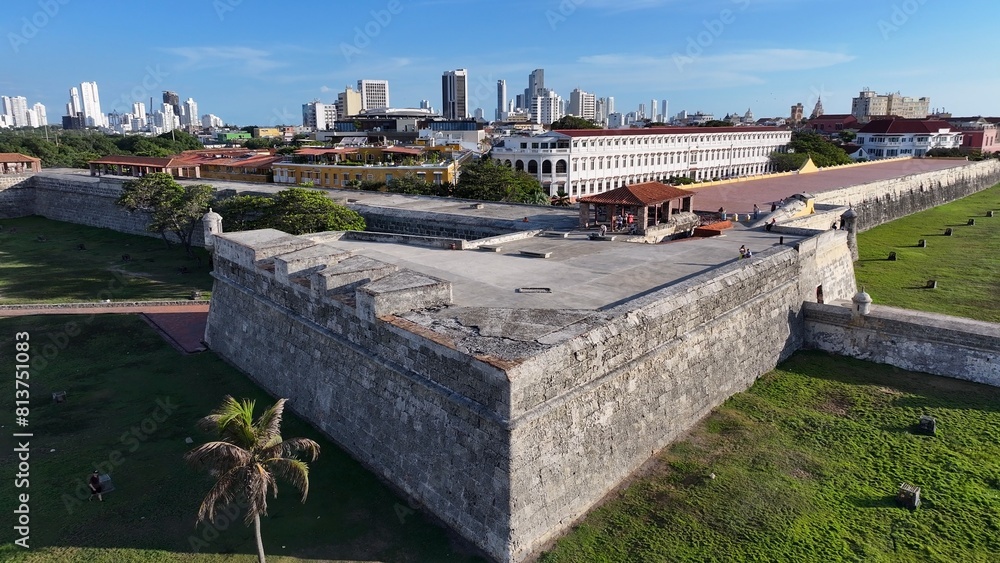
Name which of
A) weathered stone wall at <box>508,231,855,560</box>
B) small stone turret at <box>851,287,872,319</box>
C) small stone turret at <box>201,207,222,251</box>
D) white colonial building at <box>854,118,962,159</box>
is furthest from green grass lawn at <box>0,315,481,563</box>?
white colonial building at <box>854,118,962,159</box>

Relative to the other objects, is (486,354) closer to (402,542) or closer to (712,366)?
(402,542)

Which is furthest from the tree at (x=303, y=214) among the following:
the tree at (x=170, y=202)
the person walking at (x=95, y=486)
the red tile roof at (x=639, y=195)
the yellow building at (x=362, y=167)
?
the yellow building at (x=362, y=167)

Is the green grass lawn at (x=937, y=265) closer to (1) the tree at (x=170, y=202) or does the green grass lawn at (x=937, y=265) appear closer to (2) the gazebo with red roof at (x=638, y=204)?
(2) the gazebo with red roof at (x=638, y=204)

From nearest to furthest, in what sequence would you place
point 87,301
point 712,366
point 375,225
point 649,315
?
point 649,315, point 712,366, point 87,301, point 375,225

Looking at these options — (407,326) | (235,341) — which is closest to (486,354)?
(407,326)

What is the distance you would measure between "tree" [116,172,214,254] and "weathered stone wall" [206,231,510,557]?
18.8m

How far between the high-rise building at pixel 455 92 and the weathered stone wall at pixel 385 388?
168m

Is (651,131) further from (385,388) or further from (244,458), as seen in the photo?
(244,458)

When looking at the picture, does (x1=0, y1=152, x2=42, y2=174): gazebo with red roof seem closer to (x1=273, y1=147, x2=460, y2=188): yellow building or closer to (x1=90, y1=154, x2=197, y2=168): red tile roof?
(x1=90, y1=154, x2=197, y2=168): red tile roof

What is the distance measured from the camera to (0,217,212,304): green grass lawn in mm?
27969

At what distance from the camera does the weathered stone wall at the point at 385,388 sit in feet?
33.2

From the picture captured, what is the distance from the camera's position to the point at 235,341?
18891 mm

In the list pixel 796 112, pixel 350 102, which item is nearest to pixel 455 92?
pixel 350 102

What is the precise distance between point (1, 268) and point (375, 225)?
70.7 ft
